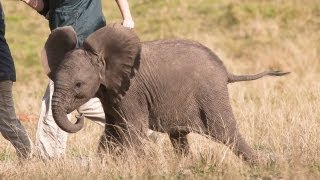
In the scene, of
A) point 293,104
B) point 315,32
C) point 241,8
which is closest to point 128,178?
point 293,104

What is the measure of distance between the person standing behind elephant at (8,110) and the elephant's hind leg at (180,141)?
1.41 m

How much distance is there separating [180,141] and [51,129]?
4.49 feet

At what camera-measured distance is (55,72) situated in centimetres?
855

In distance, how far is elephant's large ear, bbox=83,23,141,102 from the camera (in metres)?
8.58

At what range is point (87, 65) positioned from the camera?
8.47m

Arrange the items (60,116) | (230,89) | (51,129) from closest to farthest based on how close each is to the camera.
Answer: (60,116)
(51,129)
(230,89)

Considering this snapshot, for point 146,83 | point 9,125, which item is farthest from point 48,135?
point 146,83

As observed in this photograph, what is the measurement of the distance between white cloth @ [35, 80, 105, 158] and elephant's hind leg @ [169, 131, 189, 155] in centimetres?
88

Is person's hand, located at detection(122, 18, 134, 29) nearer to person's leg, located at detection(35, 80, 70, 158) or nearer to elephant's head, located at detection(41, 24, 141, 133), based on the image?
elephant's head, located at detection(41, 24, 141, 133)

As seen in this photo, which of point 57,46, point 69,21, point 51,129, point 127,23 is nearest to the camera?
point 57,46

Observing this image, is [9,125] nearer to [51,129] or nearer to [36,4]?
[51,129]

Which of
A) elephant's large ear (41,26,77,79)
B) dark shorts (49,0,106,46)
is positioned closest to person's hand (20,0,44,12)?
dark shorts (49,0,106,46)

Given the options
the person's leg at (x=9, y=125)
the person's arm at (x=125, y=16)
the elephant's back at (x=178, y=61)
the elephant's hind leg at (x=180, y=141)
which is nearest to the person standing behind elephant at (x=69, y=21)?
the person's arm at (x=125, y=16)

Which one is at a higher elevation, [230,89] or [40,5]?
[40,5]
